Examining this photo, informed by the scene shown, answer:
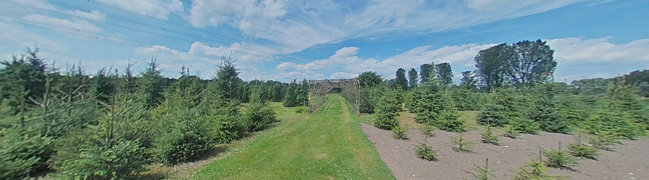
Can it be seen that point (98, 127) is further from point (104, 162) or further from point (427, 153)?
point (427, 153)

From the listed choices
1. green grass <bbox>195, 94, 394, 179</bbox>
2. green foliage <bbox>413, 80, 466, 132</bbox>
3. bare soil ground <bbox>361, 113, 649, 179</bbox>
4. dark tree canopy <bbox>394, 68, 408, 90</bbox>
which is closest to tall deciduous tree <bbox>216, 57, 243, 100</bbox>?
green grass <bbox>195, 94, 394, 179</bbox>

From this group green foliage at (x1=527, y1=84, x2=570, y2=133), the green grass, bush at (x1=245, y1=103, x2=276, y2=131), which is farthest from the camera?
bush at (x1=245, y1=103, x2=276, y2=131)

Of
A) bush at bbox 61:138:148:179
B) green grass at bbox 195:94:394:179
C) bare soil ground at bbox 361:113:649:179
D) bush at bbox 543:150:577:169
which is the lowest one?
green grass at bbox 195:94:394:179

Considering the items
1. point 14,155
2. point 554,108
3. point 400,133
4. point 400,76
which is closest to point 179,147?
point 14,155

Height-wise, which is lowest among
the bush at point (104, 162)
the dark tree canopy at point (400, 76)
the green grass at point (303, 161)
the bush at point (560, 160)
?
the green grass at point (303, 161)

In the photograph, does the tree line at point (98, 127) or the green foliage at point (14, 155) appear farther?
the tree line at point (98, 127)

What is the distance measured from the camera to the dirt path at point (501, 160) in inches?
182

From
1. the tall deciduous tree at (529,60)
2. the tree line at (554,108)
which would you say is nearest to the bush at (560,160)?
the tree line at (554,108)

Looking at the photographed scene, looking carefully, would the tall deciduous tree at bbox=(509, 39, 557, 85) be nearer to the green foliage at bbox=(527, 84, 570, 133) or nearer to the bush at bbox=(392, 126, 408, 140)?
the green foliage at bbox=(527, 84, 570, 133)

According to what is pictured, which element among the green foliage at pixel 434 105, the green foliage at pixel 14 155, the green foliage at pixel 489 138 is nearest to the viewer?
the green foliage at pixel 14 155

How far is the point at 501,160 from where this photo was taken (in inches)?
221

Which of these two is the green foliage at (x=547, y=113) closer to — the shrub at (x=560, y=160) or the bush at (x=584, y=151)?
the bush at (x=584, y=151)

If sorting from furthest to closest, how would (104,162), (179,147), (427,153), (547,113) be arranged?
(547,113) → (427,153) → (179,147) → (104,162)

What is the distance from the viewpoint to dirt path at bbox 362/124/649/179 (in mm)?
4613
